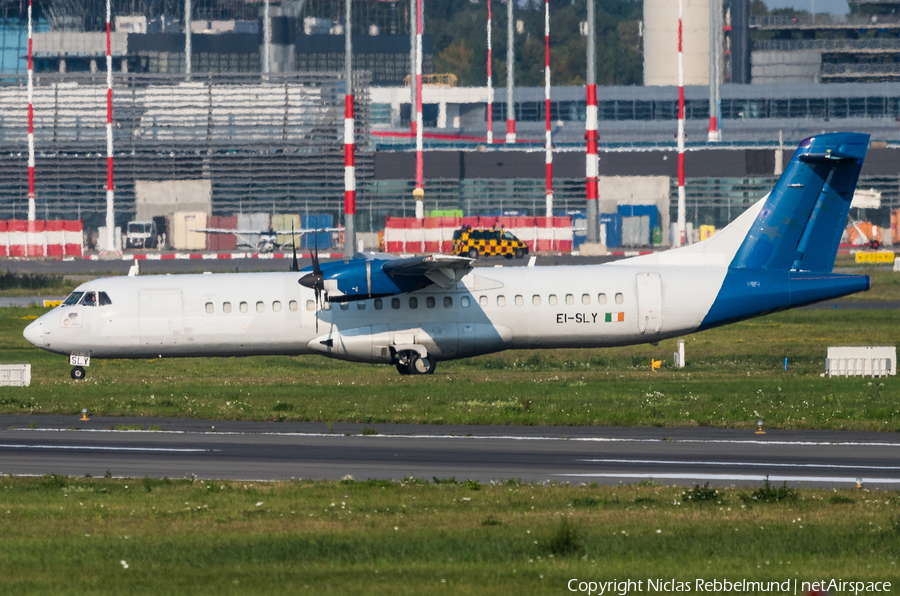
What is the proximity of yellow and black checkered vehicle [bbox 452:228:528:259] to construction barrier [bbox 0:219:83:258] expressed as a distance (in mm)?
28415

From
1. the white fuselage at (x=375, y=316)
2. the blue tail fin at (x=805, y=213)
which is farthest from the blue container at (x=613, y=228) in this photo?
the white fuselage at (x=375, y=316)

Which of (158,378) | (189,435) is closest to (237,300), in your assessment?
(158,378)

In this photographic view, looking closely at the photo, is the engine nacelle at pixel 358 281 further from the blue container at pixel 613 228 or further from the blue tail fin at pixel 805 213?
the blue container at pixel 613 228

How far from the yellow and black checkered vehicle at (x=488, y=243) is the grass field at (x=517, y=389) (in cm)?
3723

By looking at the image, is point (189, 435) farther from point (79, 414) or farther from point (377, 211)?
point (377, 211)

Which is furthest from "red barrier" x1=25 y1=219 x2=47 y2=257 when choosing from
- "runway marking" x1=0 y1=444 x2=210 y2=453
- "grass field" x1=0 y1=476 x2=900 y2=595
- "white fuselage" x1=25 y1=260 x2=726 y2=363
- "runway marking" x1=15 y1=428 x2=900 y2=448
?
"grass field" x1=0 y1=476 x2=900 y2=595

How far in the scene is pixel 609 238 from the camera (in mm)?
102500

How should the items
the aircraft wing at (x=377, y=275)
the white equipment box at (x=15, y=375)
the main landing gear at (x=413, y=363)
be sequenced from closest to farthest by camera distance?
1. the aircraft wing at (x=377, y=275)
2. the white equipment box at (x=15, y=375)
3. the main landing gear at (x=413, y=363)

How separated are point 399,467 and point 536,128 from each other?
122614mm

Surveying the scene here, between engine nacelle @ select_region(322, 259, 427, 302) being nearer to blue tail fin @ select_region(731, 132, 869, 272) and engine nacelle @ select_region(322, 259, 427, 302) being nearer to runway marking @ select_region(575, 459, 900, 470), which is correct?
blue tail fin @ select_region(731, 132, 869, 272)

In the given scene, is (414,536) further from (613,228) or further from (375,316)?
(613,228)

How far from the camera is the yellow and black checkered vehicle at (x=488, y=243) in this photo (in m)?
80.2

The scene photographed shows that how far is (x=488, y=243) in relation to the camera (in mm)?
81000

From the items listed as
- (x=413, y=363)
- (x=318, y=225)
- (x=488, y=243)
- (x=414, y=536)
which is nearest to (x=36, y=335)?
(x=413, y=363)
